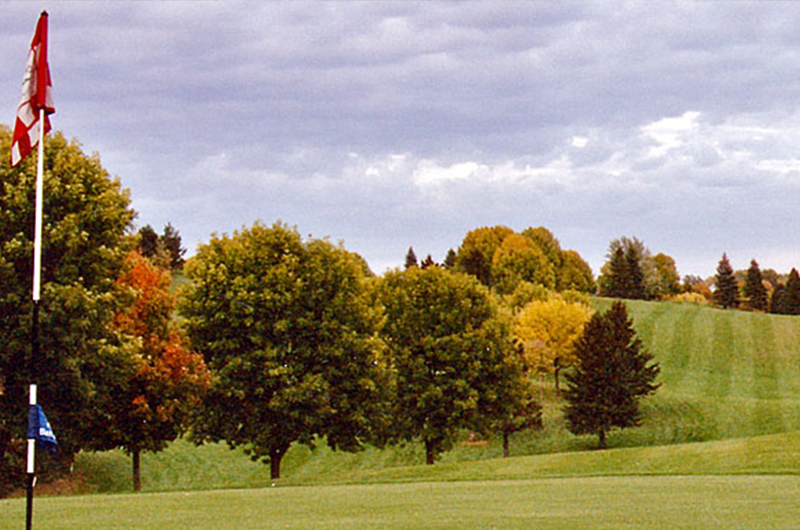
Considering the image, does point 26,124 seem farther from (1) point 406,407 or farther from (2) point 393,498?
(1) point 406,407

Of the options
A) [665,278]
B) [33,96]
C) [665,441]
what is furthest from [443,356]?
[665,278]

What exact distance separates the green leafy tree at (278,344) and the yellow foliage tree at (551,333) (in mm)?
36996

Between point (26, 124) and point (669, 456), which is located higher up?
point (26, 124)

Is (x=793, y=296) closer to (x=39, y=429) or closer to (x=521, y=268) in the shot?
(x=521, y=268)

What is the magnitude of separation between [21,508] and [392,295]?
3614 cm

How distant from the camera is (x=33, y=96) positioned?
12086 mm

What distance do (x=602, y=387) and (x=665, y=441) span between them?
7499 millimetres

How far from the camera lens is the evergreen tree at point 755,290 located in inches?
5674

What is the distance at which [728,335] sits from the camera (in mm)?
106188

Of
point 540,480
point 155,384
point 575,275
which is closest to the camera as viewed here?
point 540,480

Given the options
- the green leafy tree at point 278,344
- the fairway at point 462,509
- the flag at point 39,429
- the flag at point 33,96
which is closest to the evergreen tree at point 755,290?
the green leafy tree at point 278,344

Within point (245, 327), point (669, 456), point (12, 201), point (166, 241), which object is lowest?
point (669, 456)

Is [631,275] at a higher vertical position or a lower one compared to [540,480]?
higher

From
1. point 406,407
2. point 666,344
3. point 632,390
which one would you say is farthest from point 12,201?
point 666,344
